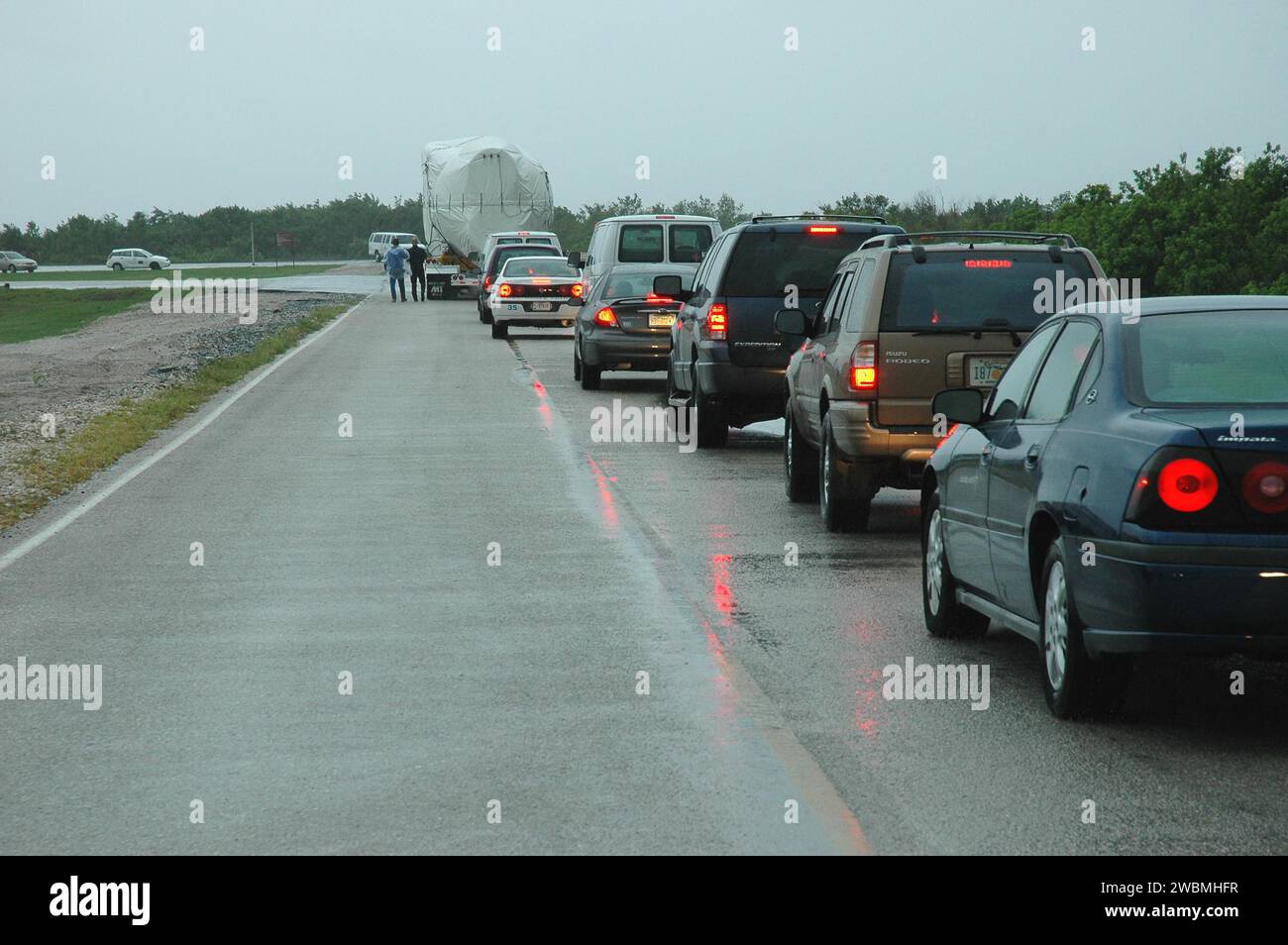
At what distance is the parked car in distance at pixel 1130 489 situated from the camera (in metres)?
6.68

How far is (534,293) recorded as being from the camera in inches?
1567

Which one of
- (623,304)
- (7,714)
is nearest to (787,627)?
(7,714)

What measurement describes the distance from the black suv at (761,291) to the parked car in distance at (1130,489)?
8.27m

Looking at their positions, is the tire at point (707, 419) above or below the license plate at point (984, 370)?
below

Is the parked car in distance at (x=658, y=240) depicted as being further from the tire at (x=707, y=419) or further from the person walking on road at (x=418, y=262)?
the person walking on road at (x=418, y=262)

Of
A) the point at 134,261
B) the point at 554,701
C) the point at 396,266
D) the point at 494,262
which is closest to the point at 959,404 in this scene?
the point at 554,701

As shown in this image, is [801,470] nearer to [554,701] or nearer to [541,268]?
[554,701]

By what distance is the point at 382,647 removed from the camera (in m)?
8.91

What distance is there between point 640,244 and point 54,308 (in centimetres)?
3660

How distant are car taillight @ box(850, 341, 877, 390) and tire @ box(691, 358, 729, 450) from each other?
5792mm

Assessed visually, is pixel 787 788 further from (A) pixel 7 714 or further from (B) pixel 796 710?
(A) pixel 7 714

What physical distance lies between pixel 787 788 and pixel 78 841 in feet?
7.29

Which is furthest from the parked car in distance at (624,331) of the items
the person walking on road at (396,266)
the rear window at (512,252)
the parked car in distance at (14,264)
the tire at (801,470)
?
the parked car in distance at (14,264)

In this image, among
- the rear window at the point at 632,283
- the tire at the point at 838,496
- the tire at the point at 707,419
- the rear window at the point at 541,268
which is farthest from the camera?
the rear window at the point at 541,268
